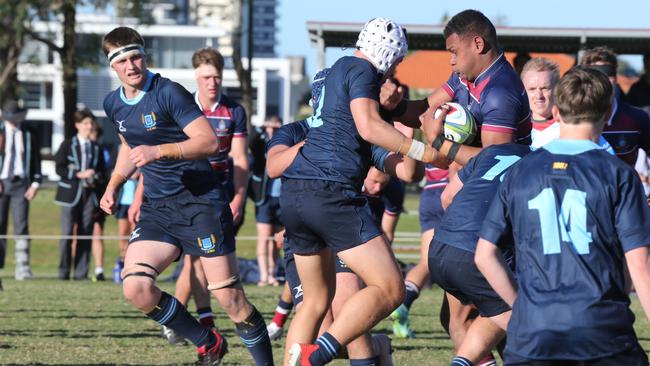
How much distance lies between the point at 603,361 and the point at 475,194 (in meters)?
1.45

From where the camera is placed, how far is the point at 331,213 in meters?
6.04

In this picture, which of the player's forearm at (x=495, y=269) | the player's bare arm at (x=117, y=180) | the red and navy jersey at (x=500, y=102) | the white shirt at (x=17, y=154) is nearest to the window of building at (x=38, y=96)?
the white shirt at (x=17, y=154)

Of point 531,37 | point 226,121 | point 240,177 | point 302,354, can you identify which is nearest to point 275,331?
point 240,177

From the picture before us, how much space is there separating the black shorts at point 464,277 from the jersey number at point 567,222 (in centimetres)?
124

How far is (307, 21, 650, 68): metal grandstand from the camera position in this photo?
17062mm

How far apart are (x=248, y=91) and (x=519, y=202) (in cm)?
2877

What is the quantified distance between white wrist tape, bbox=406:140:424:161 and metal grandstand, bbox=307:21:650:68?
1103 cm

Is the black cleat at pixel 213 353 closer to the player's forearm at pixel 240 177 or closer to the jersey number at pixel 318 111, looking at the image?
the player's forearm at pixel 240 177

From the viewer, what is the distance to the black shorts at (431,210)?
10.3 m

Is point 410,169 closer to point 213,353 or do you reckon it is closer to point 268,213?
point 213,353

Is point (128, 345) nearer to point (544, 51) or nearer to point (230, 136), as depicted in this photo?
point (230, 136)

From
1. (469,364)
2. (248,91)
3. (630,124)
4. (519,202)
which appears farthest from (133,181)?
(248,91)

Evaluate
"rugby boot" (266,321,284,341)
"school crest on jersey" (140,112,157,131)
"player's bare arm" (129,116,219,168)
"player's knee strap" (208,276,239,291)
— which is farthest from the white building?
"player's bare arm" (129,116,219,168)

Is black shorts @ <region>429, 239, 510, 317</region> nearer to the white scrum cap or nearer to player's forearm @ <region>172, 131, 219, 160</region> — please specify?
the white scrum cap
